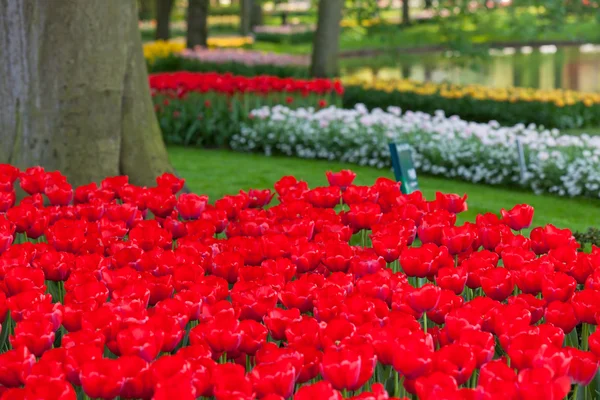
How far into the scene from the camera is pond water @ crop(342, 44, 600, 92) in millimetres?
23578

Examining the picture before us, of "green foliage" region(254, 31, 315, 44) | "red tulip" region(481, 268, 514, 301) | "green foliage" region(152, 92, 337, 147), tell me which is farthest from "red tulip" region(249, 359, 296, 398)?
"green foliage" region(254, 31, 315, 44)

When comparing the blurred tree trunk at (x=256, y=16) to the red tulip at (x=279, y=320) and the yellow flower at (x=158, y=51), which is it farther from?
the red tulip at (x=279, y=320)

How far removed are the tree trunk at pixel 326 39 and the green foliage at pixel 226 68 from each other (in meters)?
0.66

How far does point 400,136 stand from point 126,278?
29.5 ft

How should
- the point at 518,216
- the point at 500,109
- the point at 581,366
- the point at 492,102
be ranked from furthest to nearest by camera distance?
1. the point at 492,102
2. the point at 500,109
3. the point at 518,216
4. the point at 581,366

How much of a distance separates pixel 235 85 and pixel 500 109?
14.4 feet

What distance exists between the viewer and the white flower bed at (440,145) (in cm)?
995

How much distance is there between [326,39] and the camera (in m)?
A: 19.1

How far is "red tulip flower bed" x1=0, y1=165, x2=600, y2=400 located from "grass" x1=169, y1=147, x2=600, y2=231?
4.45 m

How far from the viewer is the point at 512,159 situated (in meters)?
10.5

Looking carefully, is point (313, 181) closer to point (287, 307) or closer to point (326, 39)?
point (287, 307)

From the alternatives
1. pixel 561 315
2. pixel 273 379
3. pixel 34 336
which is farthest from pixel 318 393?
pixel 561 315

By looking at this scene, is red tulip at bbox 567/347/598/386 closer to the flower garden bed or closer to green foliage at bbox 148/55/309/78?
A: the flower garden bed

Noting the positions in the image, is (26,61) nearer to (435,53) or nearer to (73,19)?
(73,19)
